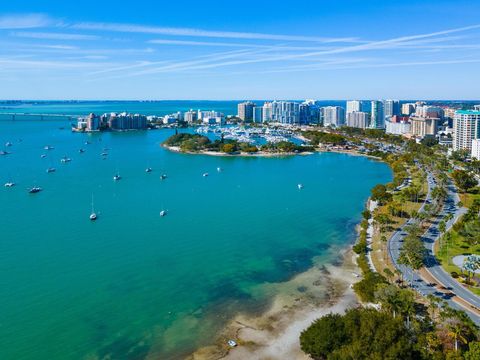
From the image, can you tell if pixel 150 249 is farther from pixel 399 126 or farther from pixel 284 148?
pixel 399 126

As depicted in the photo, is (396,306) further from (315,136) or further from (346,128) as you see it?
(346,128)

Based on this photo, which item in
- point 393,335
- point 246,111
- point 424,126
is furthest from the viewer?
point 246,111

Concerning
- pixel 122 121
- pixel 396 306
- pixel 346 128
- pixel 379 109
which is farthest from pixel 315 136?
pixel 396 306

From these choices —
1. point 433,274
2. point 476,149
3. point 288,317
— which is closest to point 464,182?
point 433,274

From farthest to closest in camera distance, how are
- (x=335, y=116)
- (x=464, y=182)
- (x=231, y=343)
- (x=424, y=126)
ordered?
(x=335, y=116) < (x=424, y=126) < (x=464, y=182) < (x=231, y=343)

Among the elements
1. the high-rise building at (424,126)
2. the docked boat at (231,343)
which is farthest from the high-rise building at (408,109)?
the docked boat at (231,343)

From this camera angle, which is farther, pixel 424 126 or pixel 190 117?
pixel 190 117
